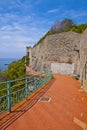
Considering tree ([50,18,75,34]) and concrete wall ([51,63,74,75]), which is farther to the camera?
tree ([50,18,75,34])

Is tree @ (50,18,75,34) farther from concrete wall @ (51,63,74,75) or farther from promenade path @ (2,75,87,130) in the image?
promenade path @ (2,75,87,130)

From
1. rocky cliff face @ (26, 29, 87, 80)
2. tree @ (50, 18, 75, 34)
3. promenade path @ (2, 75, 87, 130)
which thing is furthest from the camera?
tree @ (50, 18, 75, 34)

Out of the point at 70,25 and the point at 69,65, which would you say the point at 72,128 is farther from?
the point at 70,25

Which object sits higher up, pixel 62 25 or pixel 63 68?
pixel 62 25

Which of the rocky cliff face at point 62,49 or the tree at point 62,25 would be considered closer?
the rocky cliff face at point 62,49

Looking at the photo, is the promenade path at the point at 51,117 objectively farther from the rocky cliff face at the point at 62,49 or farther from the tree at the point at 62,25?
the tree at the point at 62,25

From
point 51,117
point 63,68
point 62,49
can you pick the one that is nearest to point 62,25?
point 62,49

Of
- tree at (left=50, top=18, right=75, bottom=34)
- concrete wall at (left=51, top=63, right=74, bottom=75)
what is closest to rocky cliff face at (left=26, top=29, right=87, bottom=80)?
concrete wall at (left=51, top=63, right=74, bottom=75)

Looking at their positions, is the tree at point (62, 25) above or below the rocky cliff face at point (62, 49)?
above

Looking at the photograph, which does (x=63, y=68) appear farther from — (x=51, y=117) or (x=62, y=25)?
(x=51, y=117)

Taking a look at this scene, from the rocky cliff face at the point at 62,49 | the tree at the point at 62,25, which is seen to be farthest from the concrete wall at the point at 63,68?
the tree at the point at 62,25

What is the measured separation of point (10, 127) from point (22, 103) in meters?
2.07

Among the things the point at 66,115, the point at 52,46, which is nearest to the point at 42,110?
the point at 66,115

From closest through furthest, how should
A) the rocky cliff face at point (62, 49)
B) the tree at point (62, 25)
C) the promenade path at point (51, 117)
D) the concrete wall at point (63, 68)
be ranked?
the promenade path at point (51, 117) → the concrete wall at point (63, 68) → the rocky cliff face at point (62, 49) → the tree at point (62, 25)
